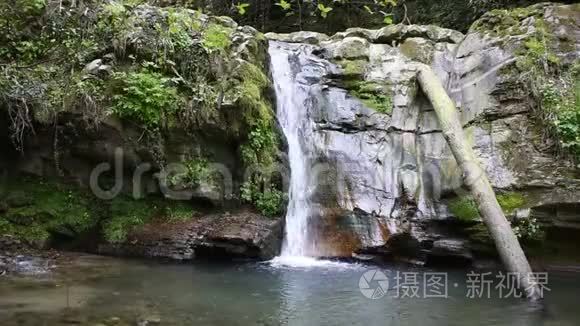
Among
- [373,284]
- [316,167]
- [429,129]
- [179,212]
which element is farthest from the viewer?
[316,167]

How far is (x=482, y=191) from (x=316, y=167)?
281 centimetres

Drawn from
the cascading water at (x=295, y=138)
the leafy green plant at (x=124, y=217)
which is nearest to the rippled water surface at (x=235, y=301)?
the leafy green plant at (x=124, y=217)

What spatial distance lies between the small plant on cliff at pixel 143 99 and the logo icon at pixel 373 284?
372cm

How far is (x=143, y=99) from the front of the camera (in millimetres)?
7445

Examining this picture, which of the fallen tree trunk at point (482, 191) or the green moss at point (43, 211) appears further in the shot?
the green moss at point (43, 211)

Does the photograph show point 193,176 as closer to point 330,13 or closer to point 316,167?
point 316,167

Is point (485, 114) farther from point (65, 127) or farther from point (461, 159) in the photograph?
point (65, 127)

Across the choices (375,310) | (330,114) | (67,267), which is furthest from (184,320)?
(330,114)

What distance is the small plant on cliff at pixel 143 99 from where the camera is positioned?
7367mm

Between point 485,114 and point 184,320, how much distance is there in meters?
5.64

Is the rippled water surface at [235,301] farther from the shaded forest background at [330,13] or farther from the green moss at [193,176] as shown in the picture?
the shaded forest background at [330,13]

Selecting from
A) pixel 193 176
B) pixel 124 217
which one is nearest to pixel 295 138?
pixel 193 176

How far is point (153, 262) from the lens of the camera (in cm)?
712

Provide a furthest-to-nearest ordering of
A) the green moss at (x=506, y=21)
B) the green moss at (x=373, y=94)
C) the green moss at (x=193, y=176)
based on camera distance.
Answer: the green moss at (x=373, y=94) < the green moss at (x=506, y=21) < the green moss at (x=193, y=176)
